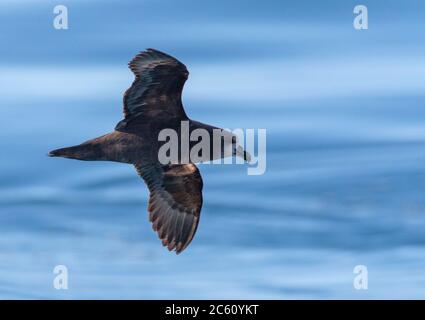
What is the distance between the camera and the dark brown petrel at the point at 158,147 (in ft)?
46.7

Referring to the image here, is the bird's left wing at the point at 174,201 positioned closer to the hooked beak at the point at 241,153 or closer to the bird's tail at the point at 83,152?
the hooked beak at the point at 241,153

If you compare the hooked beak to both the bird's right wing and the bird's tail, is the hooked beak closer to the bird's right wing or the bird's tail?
the bird's right wing

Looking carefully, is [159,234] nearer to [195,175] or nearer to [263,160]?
[195,175]

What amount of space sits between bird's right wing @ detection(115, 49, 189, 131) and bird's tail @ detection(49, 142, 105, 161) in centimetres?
40

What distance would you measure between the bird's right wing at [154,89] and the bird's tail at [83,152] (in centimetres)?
40

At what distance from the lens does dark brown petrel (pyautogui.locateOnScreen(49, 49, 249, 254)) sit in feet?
46.7

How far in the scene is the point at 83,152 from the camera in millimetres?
14383

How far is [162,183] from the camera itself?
50.1 ft

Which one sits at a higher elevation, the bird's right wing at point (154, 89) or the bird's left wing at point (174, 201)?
the bird's right wing at point (154, 89)

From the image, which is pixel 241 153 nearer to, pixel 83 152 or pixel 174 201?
pixel 174 201

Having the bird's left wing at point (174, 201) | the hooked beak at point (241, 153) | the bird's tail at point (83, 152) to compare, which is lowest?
the bird's left wing at point (174, 201)

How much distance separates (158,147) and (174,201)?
99cm

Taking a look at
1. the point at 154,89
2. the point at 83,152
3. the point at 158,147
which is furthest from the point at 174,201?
the point at 154,89

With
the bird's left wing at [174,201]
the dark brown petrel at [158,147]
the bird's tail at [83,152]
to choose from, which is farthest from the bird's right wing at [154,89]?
the bird's left wing at [174,201]
